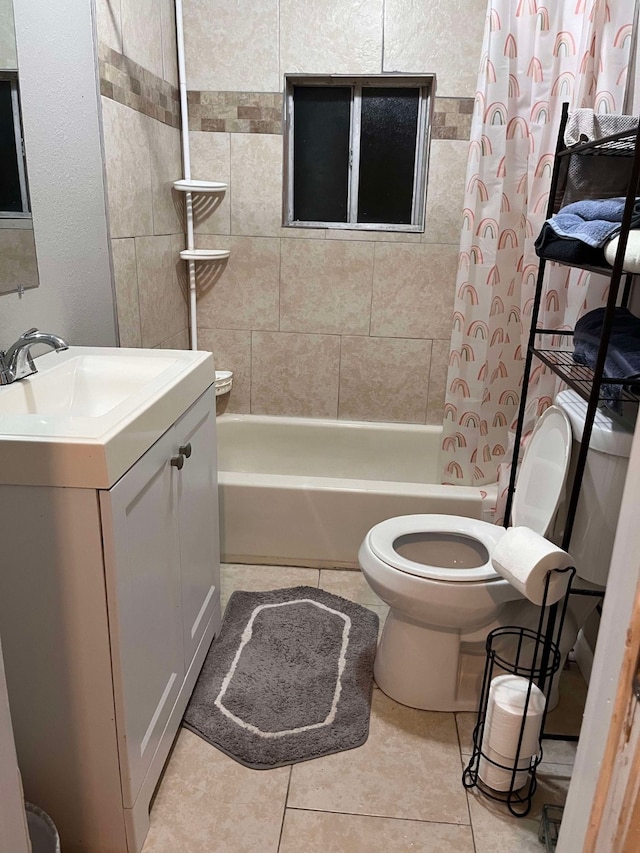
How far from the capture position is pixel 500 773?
1.52 metres

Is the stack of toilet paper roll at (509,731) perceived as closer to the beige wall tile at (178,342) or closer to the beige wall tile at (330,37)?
the beige wall tile at (178,342)

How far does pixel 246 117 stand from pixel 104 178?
0.94 metres

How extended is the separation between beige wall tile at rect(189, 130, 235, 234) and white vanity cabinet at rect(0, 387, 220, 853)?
1569 millimetres

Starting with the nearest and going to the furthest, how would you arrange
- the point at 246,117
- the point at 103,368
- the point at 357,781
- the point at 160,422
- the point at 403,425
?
the point at 160,422
the point at 357,781
the point at 103,368
the point at 246,117
the point at 403,425

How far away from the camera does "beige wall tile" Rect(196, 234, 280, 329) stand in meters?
2.84

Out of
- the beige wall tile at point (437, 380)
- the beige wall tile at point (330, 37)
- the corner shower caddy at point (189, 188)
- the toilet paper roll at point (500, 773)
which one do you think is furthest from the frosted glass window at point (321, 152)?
the toilet paper roll at point (500, 773)

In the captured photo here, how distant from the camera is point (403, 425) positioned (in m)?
2.98

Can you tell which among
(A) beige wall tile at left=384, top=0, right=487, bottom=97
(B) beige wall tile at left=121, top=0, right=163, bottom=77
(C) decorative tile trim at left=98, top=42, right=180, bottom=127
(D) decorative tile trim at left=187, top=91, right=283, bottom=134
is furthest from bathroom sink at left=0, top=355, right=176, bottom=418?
(A) beige wall tile at left=384, top=0, right=487, bottom=97

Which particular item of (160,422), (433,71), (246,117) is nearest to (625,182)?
(433,71)

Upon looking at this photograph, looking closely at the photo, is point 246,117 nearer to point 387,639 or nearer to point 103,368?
point 103,368

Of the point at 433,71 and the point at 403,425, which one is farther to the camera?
the point at 403,425

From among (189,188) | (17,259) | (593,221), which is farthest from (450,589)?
(189,188)

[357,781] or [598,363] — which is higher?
[598,363]

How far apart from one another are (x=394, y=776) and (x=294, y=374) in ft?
5.88
